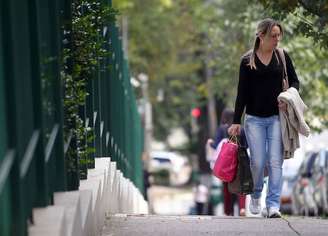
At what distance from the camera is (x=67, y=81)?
25.4ft

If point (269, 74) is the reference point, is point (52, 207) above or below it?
below

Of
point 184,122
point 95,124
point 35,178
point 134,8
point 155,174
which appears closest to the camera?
point 35,178

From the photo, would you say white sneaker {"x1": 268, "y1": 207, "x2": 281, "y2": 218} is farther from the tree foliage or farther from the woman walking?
the tree foliage

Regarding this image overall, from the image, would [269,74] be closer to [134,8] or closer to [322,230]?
[322,230]

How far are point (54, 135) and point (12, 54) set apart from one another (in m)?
1.48

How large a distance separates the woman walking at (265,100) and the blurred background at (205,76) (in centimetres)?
44

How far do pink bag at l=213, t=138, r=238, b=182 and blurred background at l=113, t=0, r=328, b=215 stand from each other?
1393 millimetres

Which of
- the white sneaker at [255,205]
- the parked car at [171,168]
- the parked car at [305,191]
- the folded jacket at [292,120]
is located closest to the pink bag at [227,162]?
the white sneaker at [255,205]

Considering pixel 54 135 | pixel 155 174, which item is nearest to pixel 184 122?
pixel 155 174

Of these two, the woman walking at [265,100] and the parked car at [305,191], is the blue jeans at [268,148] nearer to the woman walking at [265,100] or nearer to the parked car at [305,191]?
the woman walking at [265,100]

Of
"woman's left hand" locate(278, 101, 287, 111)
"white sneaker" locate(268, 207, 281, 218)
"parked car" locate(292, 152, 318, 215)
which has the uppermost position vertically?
"woman's left hand" locate(278, 101, 287, 111)

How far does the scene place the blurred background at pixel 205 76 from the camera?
68.8ft

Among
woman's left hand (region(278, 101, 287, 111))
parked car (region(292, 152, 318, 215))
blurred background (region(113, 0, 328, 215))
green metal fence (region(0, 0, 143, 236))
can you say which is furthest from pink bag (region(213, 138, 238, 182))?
parked car (region(292, 152, 318, 215))

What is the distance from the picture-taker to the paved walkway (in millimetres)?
8789
